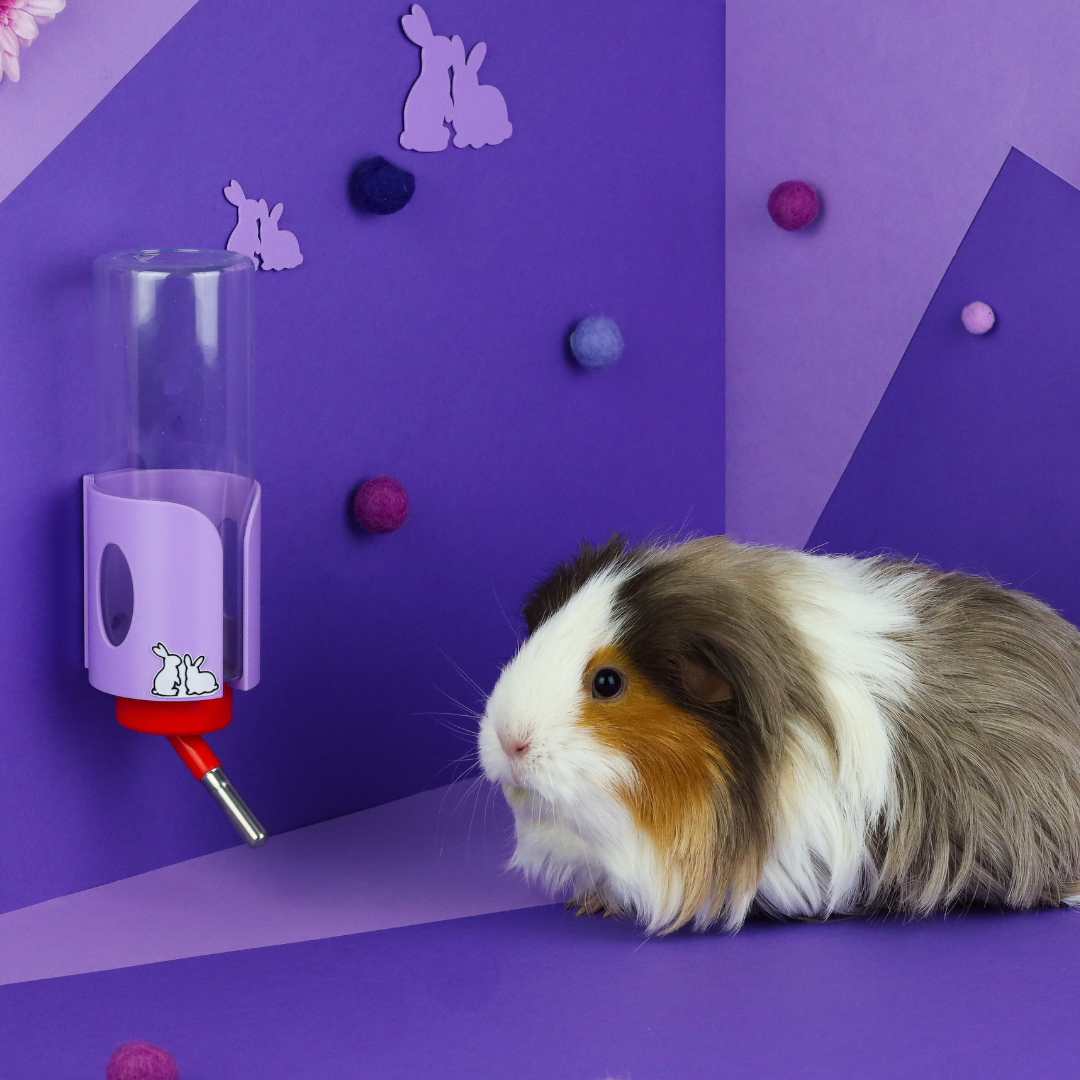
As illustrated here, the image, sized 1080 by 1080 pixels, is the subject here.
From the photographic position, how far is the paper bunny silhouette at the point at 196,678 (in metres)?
1.40

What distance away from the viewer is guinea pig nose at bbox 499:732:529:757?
4.24ft

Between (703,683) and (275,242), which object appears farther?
(275,242)

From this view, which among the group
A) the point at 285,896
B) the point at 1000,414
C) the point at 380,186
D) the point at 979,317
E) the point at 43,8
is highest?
the point at 43,8

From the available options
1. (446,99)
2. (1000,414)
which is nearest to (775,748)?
(1000,414)

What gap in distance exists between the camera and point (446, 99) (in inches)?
68.0

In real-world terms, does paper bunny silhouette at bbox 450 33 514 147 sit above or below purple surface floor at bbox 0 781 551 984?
above

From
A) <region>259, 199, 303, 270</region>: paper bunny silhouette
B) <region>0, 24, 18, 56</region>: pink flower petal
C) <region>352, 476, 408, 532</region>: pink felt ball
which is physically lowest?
<region>352, 476, 408, 532</region>: pink felt ball

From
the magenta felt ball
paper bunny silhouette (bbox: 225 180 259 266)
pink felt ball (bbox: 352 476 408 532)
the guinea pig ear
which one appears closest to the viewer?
the magenta felt ball

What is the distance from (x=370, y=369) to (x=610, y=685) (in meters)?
0.60

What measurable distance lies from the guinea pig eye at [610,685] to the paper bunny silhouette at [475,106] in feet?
2.58

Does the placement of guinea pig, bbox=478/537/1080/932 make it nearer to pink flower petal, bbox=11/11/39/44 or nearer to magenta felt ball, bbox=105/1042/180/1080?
magenta felt ball, bbox=105/1042/180/1080

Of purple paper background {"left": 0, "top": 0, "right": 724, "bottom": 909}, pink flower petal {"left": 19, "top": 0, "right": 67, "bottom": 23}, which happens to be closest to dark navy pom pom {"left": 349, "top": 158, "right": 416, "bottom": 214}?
purple paper background {"left": 0, "top": 0, "right": 724, "bottom": 909}

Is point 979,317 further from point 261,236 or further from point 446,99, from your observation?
point 261,236

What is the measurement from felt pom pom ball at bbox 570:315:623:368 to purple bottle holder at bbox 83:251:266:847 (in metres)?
0.53
